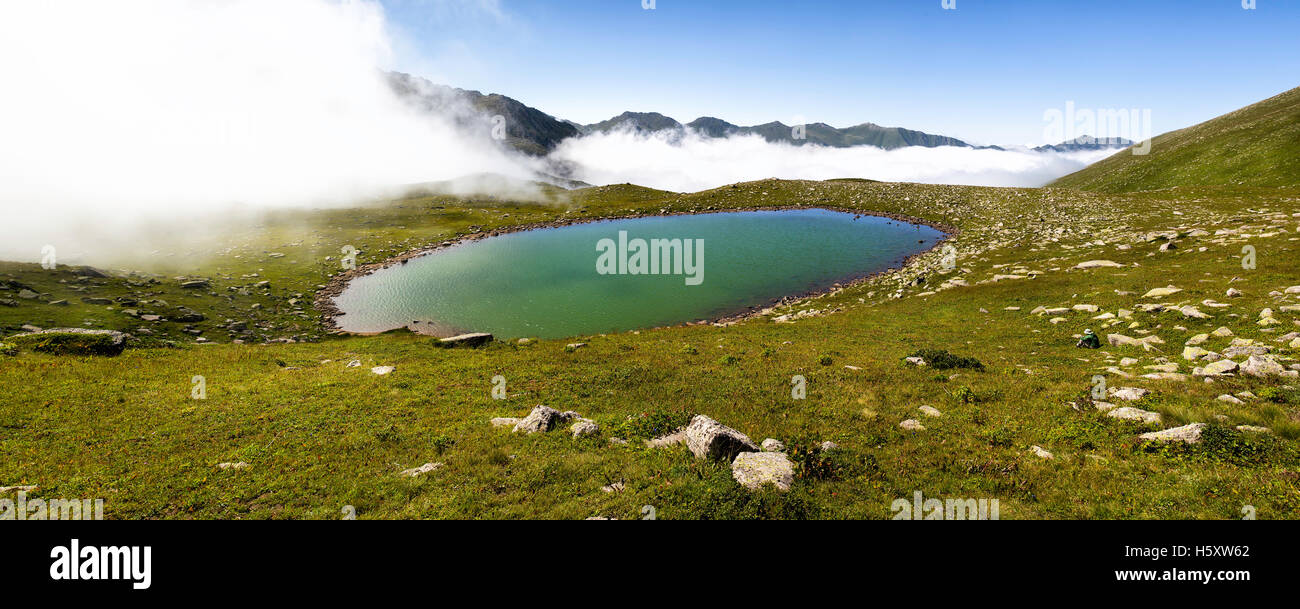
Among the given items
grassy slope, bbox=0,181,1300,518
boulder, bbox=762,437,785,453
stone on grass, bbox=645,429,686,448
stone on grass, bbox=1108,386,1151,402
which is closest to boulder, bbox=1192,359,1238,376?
grassy slope, bbox=0,181,1300,518

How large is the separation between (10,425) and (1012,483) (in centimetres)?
3175

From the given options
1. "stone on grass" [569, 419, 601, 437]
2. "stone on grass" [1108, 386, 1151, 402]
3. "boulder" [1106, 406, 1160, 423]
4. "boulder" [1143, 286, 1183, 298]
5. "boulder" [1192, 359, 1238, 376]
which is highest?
"boulder" [1143, 286, 1183, 298]

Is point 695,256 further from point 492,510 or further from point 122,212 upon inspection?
point 122,212

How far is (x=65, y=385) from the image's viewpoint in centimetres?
1817

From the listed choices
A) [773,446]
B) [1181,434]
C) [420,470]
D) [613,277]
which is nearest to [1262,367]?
[1181,434]

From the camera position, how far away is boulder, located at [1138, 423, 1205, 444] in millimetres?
10633

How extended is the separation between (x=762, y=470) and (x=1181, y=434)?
36.0 feet

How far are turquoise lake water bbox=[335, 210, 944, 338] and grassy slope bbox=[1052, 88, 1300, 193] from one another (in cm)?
6797

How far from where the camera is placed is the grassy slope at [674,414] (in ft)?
33.2

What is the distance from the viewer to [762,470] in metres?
10.8

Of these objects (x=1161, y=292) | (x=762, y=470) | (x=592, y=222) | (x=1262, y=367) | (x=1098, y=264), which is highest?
(x=592, y=222)

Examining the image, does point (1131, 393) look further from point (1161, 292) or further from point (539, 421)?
point (539, 421)

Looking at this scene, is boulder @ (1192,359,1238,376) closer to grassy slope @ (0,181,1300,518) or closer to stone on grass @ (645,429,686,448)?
grassy slope @ (0,181,1300,518)
